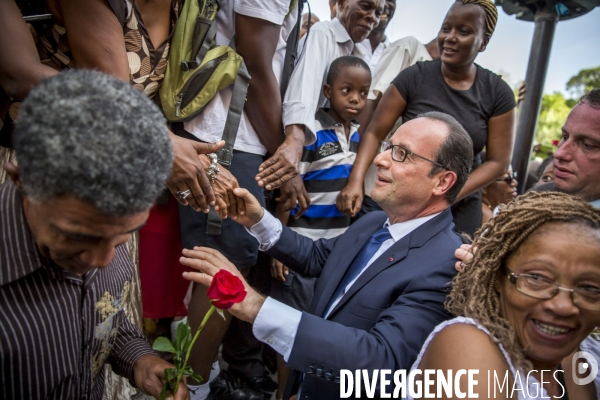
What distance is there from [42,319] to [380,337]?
122 centimetres

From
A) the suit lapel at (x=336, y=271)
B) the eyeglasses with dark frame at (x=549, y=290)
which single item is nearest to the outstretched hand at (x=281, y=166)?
the suit lapel at (x=336, y=271)

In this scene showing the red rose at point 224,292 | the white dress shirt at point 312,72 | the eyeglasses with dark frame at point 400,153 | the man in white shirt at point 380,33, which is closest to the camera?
the red rose at point 224,292

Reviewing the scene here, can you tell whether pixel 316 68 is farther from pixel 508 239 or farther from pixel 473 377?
pixel 473 377

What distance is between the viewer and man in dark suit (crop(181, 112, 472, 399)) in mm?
1812

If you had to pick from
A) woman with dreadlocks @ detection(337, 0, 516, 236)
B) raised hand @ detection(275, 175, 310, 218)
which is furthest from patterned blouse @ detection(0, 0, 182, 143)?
woman with dreadlocks @ detection(337, 0, 516, 236)

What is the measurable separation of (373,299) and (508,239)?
0.65m

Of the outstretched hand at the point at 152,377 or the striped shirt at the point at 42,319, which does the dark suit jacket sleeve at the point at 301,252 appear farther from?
the striped shirt at the point at 42,319

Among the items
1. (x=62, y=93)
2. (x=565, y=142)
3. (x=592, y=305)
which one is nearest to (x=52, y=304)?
(x=62, y=93)

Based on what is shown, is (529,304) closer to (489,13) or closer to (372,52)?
(489,13)

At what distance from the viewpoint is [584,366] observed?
1880 millimetres

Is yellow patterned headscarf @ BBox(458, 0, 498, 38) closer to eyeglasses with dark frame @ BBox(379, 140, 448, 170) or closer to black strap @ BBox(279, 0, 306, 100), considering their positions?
black strap @ BBox(279, 0, 306, 100)

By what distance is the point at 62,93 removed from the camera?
39.6 inches

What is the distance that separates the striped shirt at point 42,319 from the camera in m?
1.19

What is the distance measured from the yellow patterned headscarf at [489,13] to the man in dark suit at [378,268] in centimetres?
128
